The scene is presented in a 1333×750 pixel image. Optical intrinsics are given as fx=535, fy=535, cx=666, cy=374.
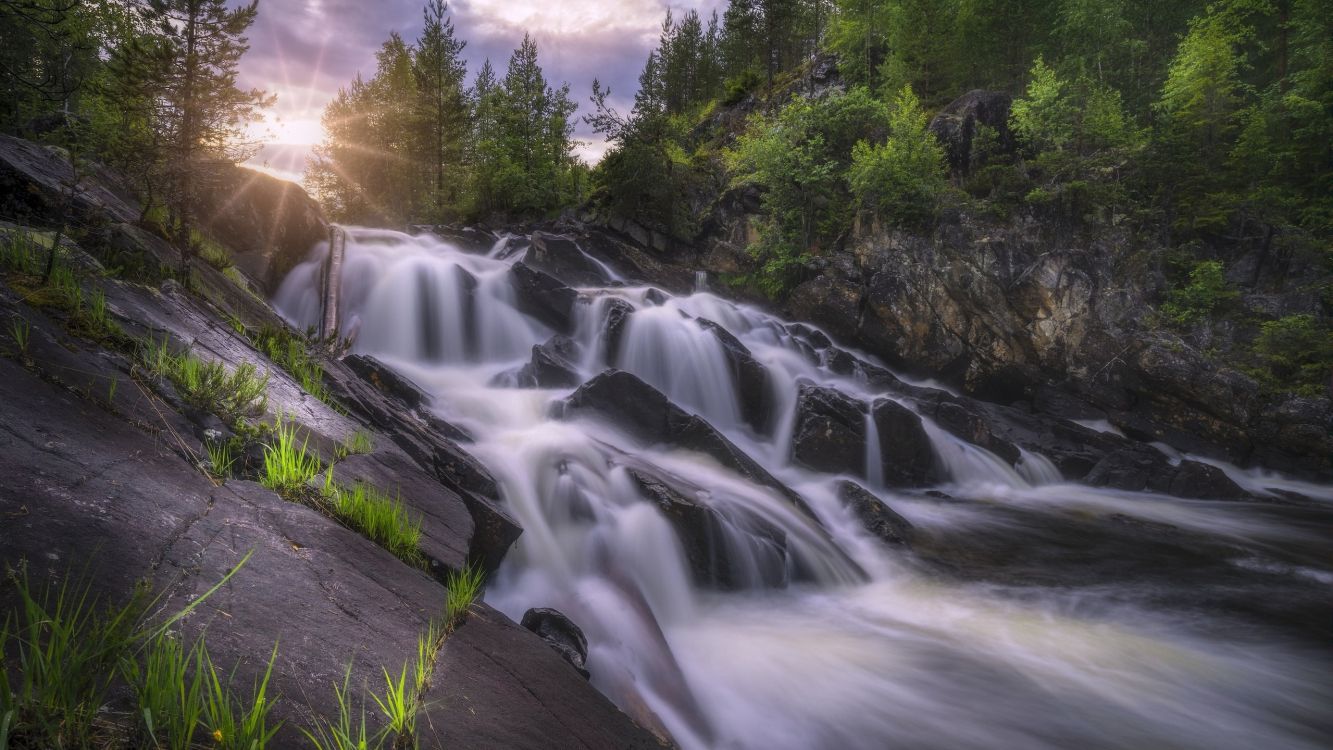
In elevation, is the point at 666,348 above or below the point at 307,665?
above

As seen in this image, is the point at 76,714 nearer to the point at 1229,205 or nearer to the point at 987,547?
the point at 987,547

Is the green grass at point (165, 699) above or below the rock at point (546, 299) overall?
below

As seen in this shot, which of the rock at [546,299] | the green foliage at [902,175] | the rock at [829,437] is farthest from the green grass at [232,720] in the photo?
the green foliage at [902,175]

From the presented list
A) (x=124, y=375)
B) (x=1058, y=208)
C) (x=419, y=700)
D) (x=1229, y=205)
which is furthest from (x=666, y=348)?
(x=1229, y=205)

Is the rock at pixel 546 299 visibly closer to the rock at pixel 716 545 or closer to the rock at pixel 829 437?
the rock at pixel 829 437

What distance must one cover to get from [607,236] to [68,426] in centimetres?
2248

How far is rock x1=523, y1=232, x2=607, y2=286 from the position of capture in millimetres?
20156

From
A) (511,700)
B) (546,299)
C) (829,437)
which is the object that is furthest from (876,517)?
(546,299)

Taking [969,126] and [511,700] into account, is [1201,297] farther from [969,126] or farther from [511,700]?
[511,700]

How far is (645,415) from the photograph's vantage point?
10.9m

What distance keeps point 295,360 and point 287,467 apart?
3121 millimetres

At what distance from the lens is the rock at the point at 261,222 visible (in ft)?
40.5

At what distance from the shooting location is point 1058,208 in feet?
63.5

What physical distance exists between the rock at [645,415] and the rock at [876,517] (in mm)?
1939
